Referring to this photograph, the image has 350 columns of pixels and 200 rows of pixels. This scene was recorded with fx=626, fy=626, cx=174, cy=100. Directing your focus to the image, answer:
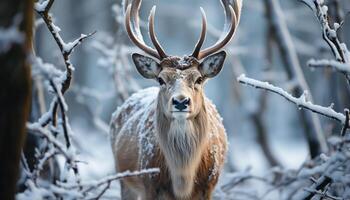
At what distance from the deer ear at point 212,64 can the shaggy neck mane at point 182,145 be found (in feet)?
1.17

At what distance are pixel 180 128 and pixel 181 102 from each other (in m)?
0.44

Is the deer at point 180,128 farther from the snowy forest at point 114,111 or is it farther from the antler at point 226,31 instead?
the snowy forest at point 114,111

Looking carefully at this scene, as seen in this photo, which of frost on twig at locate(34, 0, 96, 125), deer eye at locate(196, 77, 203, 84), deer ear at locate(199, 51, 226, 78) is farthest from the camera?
deer ear at locate(199, 51, 226, 78)

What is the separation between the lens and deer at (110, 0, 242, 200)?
601 centimetres

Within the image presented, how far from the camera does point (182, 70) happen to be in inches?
240

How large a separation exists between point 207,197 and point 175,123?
86 centimetres

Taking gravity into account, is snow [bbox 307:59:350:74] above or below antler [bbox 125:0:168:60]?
below

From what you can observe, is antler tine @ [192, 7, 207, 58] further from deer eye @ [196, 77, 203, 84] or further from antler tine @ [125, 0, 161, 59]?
antler tine @ [125, 0, 161, 59]

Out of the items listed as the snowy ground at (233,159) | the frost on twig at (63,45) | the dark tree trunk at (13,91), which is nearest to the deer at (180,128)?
the snowy ground at (233,159)

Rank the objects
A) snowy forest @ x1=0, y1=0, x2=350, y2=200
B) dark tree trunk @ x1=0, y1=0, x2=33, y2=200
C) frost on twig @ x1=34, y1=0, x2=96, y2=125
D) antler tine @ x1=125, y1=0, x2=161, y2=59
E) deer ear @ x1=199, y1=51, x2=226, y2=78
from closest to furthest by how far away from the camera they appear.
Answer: dark tree trunk @ x1=0, y1=0, x2=33, y2=200 → snowy forest @ x1=0, y1=0, x2=350, y2=200 → frost on twig @ x1=34, y1=0, x2=96, y2=125 → deer ear @ x1=199, y1=51, x2=226, y2=78 → antler tine @ x1=125, y1=0, x2=161, y2=59

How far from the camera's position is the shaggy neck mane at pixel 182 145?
610 centimetres

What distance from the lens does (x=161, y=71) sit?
6199 mm

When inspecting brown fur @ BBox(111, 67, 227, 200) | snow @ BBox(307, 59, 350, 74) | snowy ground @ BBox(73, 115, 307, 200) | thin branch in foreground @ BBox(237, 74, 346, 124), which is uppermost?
snow @ BBox(307, 59, 350, 74)

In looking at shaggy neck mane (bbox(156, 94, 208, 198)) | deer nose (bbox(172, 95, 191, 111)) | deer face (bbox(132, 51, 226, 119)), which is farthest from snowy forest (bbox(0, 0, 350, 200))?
deer nose (bbox(172, 95, 191, 111))
